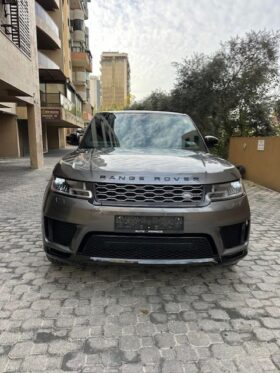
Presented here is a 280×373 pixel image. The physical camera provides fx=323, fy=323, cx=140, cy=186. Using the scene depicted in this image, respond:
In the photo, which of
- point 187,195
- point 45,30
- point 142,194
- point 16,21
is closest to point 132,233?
point 142,194

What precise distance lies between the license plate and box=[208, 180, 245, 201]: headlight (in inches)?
15.5

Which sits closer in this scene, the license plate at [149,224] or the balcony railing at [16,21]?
the license plate at [149,224]

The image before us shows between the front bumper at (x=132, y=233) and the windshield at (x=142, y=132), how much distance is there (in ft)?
4.49

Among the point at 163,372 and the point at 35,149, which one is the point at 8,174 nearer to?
the point at 35,149

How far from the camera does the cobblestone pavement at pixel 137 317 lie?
213cm

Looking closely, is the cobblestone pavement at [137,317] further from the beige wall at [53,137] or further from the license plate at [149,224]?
the beige wall at [53,137]

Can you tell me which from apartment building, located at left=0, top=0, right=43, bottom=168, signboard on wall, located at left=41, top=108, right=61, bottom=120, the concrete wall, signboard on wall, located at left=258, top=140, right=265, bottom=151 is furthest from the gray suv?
signboard on wall, located at left=41, top=108, right=61, bottom=120

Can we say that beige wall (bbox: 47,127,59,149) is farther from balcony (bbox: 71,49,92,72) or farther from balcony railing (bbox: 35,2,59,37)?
balcony (bbox: 71,49,92,72)

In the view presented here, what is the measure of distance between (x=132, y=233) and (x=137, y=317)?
0.68 metres

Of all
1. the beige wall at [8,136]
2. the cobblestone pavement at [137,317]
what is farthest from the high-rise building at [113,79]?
the cobblestone pavement at [137,317]

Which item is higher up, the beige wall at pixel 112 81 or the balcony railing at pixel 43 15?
the beige wall at pixel 112 81

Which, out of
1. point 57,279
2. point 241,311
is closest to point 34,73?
point 57,279

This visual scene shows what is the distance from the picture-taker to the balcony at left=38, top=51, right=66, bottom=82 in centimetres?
1855

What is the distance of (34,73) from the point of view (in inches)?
523
